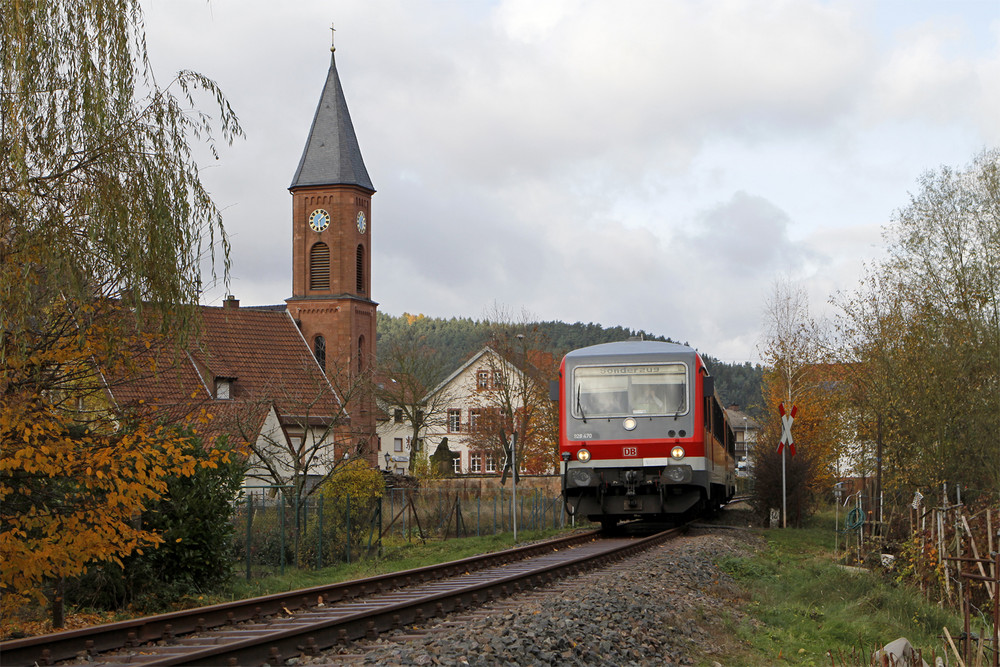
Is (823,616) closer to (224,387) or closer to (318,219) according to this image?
(224,387)

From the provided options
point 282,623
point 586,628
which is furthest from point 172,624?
point 586,628

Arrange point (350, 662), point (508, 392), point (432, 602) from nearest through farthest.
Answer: point (350, 662)
point (432, 602)
point (508, 392)

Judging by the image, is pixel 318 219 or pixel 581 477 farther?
pixel 318 219

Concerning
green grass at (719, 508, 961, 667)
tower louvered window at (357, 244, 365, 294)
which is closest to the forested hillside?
tower louvered window at (357, 244, 365, 294)

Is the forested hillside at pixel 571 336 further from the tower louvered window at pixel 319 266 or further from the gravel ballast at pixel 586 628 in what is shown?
the gravel ballast at pixel 586 628

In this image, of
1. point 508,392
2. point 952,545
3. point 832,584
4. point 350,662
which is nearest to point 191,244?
point 350,662

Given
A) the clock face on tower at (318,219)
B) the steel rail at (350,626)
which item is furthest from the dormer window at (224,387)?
the steel rail at (350,626)

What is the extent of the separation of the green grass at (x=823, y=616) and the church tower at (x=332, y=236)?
48.5 meters

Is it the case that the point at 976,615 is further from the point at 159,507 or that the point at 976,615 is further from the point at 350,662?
the point at 159,507

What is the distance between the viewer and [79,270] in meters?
11.0

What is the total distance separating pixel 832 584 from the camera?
15.5m

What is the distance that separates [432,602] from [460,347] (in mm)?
122354

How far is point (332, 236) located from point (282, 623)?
190 ft

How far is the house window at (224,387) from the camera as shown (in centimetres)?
5294
